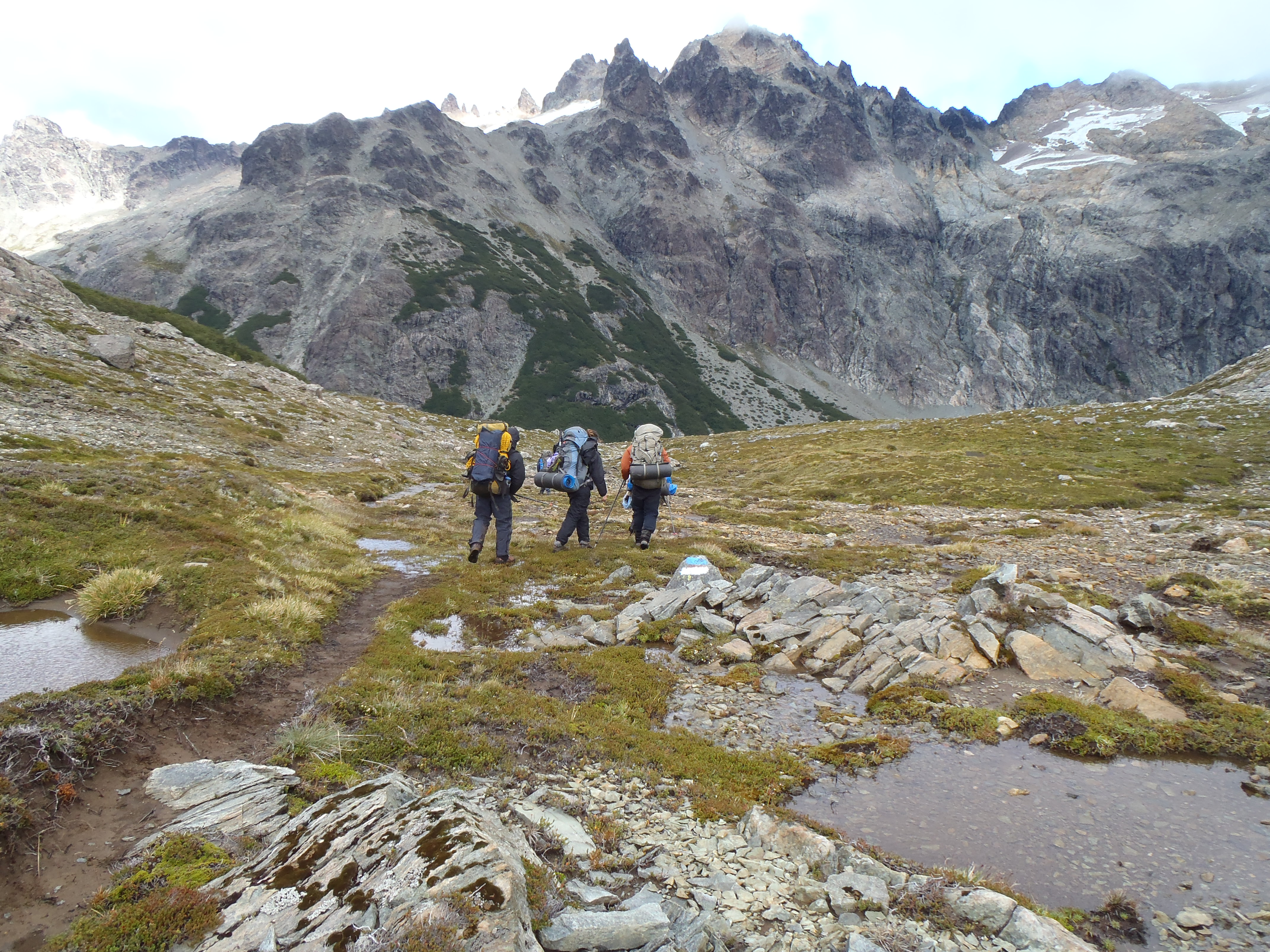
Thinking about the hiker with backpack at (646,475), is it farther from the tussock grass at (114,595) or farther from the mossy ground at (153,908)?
the mossy ground at (153,908)

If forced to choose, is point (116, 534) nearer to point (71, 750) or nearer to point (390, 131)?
point (71, 750)

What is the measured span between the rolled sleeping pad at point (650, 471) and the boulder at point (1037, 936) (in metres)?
15.3

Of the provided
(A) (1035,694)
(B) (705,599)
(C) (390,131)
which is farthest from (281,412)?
(C) (390,131)

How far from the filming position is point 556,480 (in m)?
18.8

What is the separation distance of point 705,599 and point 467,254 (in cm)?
18256

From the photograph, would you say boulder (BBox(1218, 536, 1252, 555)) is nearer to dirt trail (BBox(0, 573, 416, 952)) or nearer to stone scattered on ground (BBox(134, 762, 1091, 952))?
stone scattered on ground (BBox(134, 762, 1091, 952))

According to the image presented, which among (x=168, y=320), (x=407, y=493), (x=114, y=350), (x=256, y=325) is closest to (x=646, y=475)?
(x=407, y=493)

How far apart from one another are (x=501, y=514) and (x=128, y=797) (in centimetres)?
1283

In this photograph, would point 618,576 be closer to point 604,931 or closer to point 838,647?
point 838,647

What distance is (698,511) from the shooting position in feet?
104

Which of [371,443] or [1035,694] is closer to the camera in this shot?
[1035,694]

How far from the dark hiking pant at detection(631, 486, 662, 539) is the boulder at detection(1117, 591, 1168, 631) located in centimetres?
1277

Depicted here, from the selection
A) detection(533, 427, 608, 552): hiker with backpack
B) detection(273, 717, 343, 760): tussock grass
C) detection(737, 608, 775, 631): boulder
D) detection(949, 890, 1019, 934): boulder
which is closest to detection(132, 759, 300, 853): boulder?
detection(273, 717, 343, 760): tussock grass

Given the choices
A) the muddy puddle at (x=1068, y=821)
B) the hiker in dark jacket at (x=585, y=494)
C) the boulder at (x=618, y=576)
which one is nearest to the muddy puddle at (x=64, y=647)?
the boulder at (x=618, y=576)
